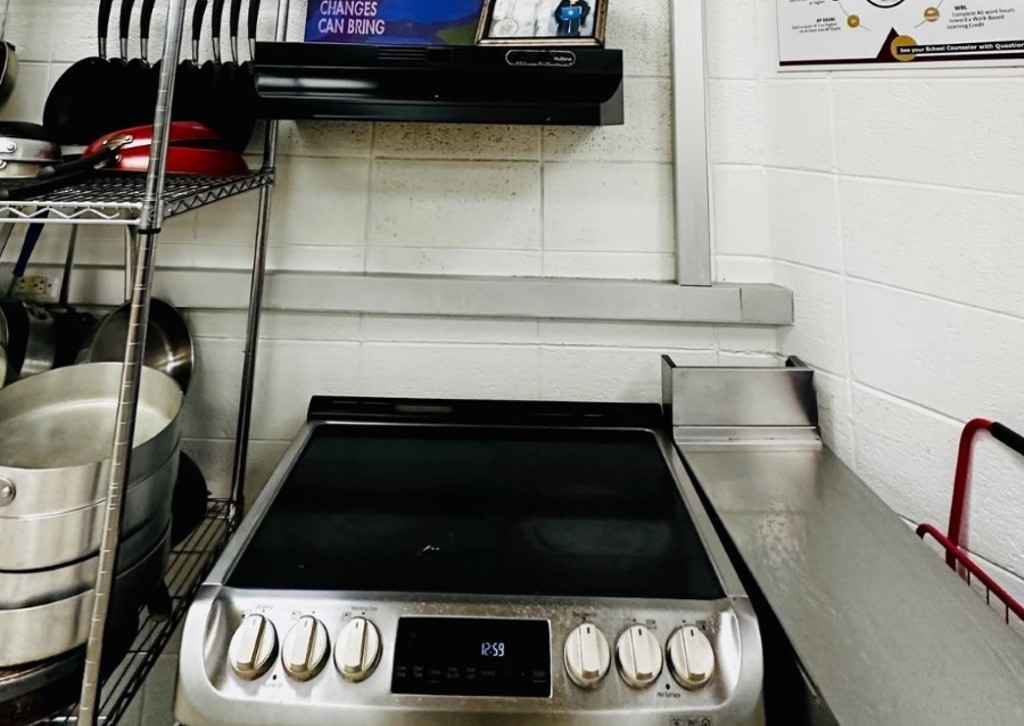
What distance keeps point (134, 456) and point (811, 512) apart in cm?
79

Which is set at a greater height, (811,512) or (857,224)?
(857,224)

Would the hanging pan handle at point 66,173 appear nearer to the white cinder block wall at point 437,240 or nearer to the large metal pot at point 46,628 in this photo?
the white cinder block wall at point 437,240

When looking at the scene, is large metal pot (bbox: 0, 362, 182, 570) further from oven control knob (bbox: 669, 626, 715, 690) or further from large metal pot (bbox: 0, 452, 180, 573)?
oven control knob (bbox: 669, 626, 715, 690)

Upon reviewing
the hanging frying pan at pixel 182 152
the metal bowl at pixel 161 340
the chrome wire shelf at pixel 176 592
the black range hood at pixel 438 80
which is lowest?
the chrome wire shelf at pixel 176 592

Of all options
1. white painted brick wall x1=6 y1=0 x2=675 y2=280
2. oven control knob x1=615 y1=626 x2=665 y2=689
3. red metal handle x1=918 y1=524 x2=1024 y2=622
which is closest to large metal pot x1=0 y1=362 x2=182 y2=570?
white painted brick wall x1=6 y1=0 x2=675 y2=280

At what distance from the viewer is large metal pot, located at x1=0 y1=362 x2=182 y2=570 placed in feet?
1.74

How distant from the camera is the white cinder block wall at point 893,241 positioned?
2.27 ft

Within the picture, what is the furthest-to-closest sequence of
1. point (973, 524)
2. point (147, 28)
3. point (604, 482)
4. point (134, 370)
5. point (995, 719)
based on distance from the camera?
point (147, 28), point (604, 482), point (973, 524), point (134, 370), point (995, 719)

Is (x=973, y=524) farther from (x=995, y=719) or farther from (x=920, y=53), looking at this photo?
(x=920, y=53)

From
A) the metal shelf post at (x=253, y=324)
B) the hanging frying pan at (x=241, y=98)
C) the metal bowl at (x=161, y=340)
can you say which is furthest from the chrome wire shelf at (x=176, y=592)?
the hanging frying pan at (x=241, y=98)

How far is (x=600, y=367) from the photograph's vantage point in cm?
106

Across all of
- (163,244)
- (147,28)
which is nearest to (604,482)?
(163,244)

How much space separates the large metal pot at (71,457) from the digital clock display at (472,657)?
1.06ft

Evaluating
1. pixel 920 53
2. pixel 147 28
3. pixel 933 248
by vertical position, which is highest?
pixel 147 28
